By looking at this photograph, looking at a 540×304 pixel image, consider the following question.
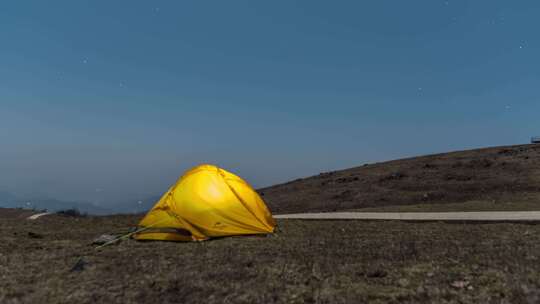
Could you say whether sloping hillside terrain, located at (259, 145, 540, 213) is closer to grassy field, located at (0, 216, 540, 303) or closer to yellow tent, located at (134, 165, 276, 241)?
yellow tent, located at (134, 165, 276, 241)

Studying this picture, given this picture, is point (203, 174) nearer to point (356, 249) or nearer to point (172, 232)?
point (172, 232)

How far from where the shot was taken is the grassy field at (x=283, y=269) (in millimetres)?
6168

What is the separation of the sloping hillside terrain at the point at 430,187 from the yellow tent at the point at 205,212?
15053mm

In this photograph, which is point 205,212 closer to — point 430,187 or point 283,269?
point 283,269

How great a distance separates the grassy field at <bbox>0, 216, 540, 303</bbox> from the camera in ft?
20.2

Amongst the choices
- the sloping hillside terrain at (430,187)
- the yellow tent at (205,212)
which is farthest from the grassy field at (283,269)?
the sloping hillside terrain at (430,187)

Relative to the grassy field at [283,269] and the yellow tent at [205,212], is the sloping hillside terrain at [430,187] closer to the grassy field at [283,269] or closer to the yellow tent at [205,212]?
the yellow tent at [205,212]

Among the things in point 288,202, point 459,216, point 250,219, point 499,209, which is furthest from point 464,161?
point 250,219

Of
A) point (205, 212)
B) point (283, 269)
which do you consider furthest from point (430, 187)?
point (283, 269)

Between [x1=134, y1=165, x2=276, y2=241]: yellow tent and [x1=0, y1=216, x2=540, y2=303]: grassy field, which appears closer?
[x1=0, y1=216, x2=540, y2=303]: grassy field

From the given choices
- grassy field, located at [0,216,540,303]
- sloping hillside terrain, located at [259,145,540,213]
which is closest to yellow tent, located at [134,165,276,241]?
grassy field, located at [0,216,540,303]

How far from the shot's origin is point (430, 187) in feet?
104

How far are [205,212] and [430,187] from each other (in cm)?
2422

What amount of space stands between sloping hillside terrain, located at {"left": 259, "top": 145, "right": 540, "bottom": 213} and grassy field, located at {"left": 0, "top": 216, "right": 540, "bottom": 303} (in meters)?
15.8
